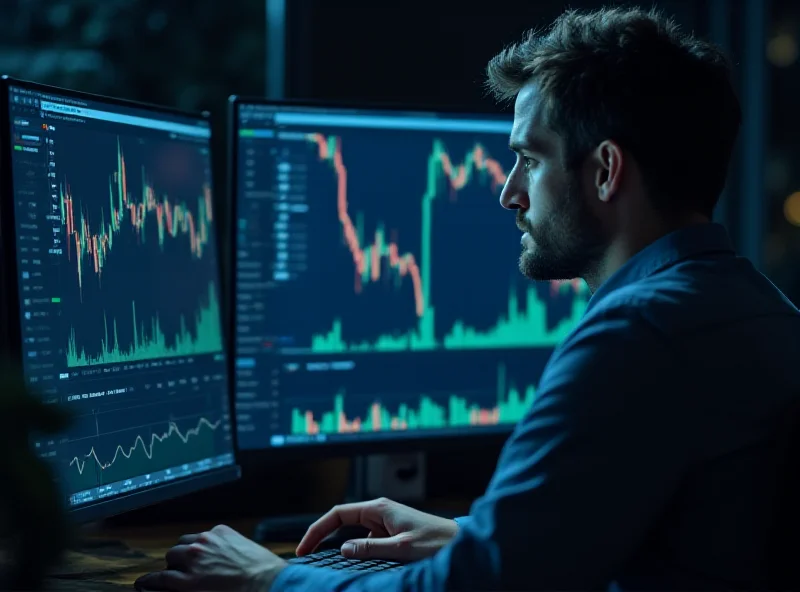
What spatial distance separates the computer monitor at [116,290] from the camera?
120 cm

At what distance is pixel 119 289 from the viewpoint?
136 cm

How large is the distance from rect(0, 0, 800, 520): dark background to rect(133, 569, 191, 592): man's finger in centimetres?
60

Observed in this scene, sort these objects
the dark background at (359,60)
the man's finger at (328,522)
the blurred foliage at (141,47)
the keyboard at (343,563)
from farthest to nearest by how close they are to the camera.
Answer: the blurred foliage at (141,47)
the dark background at (359,60)
the man's finger at (328,522)
the keyboard at (343,563)

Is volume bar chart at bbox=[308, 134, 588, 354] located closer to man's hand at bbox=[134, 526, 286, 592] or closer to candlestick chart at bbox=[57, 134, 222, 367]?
candlestick chart at bbox=[57, 134, 222, 367]

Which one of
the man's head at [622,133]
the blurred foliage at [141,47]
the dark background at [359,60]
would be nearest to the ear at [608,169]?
the man's head at [622,133]

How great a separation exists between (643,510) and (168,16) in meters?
2.14

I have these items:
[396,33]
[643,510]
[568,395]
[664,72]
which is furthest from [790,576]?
[396,33]

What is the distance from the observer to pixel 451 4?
2.10 meters

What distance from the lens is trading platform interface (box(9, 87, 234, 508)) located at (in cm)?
121

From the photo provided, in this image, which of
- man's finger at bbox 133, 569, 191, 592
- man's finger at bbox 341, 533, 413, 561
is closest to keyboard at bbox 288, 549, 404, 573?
man's finger at bbox 341, 533, 413, 561

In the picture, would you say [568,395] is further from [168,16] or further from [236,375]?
[168,16]

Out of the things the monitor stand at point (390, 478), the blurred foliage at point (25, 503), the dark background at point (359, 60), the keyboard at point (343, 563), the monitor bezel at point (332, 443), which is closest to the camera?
the blurred foliage at point (25, 503)

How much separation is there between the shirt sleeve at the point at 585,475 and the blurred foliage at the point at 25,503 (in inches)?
17.8

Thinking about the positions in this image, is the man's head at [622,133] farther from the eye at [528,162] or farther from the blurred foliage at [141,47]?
the blurred foliage at [141,47]
